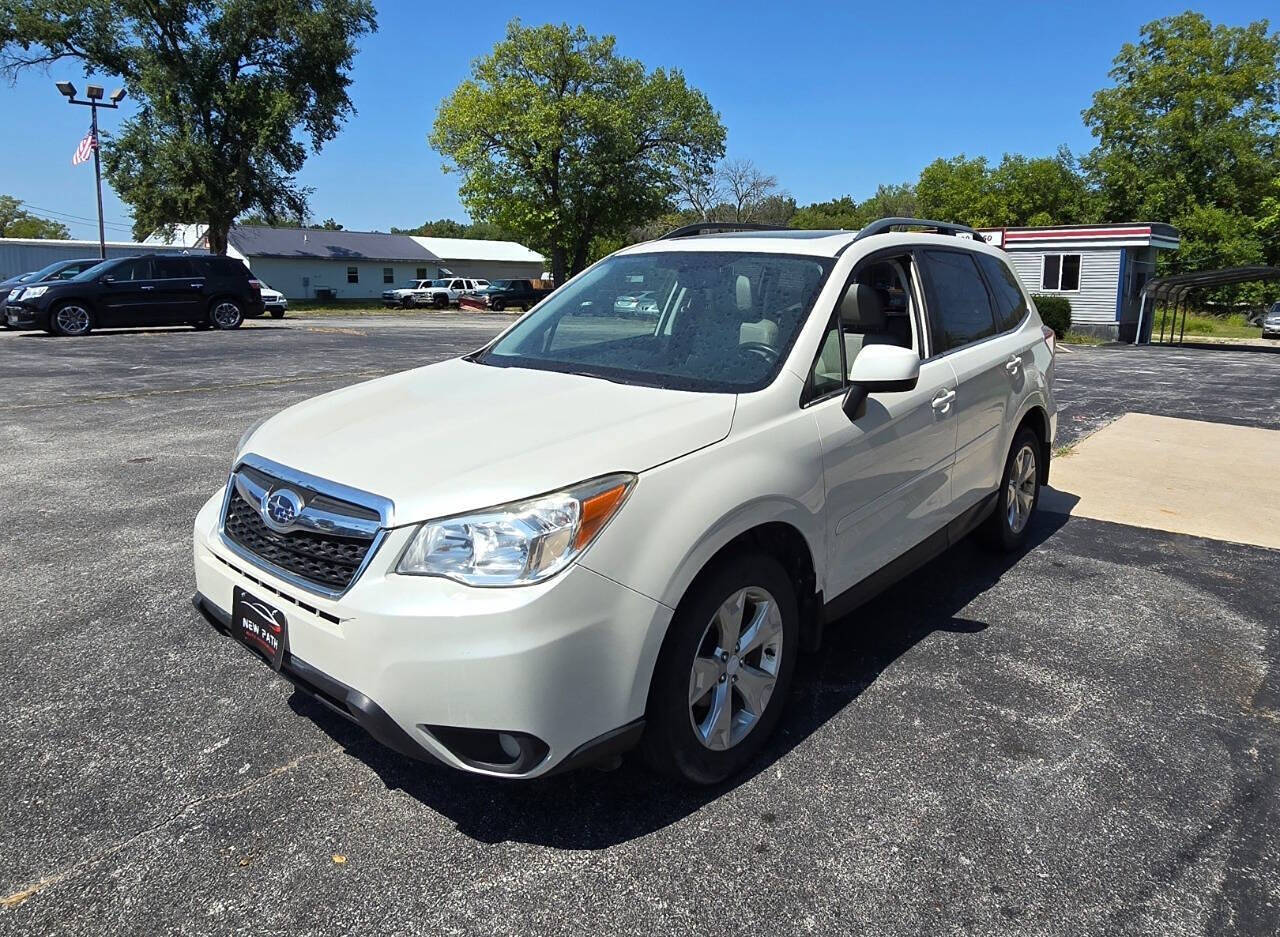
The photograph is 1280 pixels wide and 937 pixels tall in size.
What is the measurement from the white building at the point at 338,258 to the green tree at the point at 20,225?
4309 cm

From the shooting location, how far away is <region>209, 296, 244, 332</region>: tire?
848 inches

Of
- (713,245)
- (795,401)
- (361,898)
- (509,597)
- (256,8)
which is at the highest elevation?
(256,8)

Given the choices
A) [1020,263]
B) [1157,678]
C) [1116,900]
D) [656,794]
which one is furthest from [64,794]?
[1020,263]

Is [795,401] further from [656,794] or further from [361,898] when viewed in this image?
[361,898]

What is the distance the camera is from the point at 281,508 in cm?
271

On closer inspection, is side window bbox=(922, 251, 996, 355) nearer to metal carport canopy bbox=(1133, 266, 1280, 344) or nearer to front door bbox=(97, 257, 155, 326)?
front door bbox=(97, 257, 155, 326)

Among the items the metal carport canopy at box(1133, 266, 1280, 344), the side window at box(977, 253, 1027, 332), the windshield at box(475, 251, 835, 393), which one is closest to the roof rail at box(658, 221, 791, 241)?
the windshield at box(475, 251, 835, 393)

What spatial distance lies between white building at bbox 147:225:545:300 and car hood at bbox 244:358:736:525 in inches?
2248

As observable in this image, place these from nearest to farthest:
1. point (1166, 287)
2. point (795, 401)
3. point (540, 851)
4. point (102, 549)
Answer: point (540, 851) < point (795, 401) < point (102, 549) < point (1166, 287)

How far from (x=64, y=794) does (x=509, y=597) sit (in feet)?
5.45

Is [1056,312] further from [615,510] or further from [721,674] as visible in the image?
[615,510]

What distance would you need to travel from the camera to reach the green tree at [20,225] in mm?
94125

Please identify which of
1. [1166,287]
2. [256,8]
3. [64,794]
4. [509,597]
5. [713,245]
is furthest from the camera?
[256,8]

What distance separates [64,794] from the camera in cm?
280
